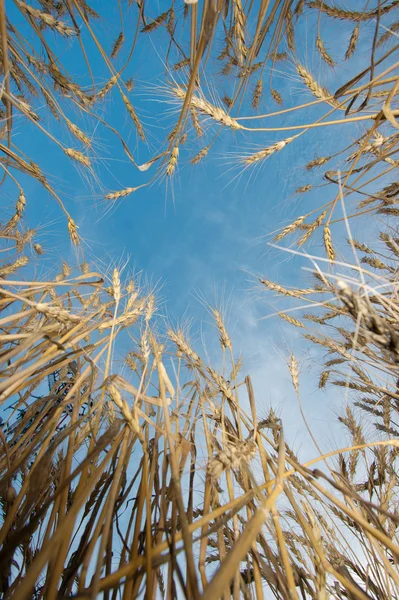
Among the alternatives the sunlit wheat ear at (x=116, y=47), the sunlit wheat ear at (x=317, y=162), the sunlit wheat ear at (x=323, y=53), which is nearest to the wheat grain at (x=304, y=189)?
the sunlit wheat ear at (x=317, y=162)

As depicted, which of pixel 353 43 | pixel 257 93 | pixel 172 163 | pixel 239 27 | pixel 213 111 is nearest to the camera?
pixel 239 27

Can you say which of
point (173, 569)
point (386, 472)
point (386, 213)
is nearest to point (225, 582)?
point (173, 569)

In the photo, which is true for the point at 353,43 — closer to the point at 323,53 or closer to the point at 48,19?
the point at 323,53

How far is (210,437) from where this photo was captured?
99cm

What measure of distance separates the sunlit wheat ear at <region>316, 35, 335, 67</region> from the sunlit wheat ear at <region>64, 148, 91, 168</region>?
1786 millimetres

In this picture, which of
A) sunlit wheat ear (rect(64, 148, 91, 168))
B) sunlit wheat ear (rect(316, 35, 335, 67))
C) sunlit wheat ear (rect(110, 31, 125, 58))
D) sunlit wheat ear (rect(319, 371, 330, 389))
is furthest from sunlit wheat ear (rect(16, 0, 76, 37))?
sunlit wheat ear (rect(319, 371, 330, 389))

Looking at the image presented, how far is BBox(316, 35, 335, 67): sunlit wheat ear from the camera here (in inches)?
94.6

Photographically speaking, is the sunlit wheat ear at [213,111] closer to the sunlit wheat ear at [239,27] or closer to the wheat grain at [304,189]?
the sunlit wheat ear at [239,27]

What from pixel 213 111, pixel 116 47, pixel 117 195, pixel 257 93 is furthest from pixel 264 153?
pixel 257 93

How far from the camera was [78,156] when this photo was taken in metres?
1.79

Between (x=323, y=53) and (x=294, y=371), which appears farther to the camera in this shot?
(x=323, y=53)

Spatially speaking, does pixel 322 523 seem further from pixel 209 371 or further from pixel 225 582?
pixel 225 582

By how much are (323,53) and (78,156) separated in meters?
1.96

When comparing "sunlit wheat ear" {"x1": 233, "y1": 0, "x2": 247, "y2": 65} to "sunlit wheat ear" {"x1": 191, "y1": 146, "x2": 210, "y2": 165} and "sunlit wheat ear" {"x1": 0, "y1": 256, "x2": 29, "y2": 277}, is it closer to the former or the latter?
"sunlit wheat ear" {"x1": 191, "y1": 146, "x2": 210, "y2": 165}
